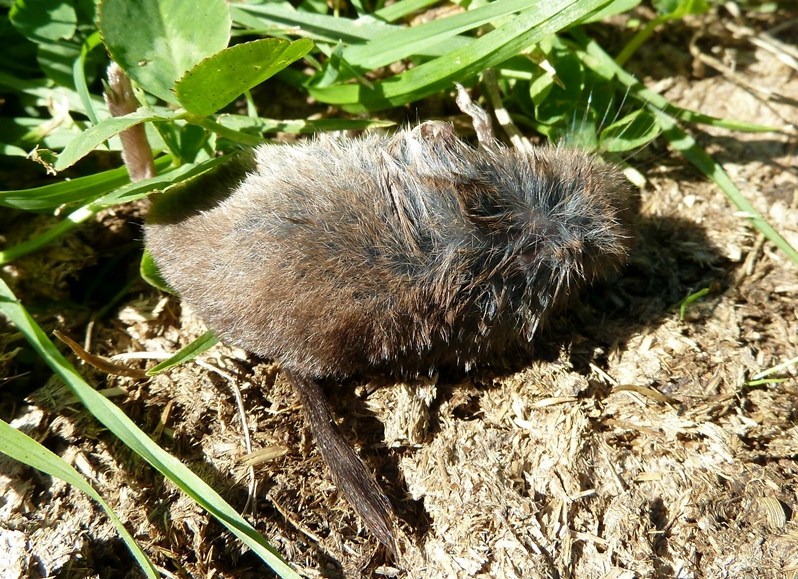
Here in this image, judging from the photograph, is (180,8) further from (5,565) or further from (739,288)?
(739,288)

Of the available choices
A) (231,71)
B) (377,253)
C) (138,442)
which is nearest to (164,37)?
(231,71)

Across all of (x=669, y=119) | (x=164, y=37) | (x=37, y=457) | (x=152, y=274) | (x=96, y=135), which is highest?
(x=164, y=37)

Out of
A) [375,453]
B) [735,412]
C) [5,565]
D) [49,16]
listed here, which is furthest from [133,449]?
[735,412]

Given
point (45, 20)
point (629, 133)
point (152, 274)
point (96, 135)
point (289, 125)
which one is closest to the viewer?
point (96, 135)

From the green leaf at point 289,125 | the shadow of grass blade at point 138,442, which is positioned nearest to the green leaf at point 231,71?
the green leaf at point 289,125

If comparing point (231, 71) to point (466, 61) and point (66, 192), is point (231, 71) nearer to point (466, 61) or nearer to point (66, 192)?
point (66, 192)

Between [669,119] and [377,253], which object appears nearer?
[377,253]

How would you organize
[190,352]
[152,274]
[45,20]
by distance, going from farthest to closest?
[45,20] < [152,274] < [190,352]
